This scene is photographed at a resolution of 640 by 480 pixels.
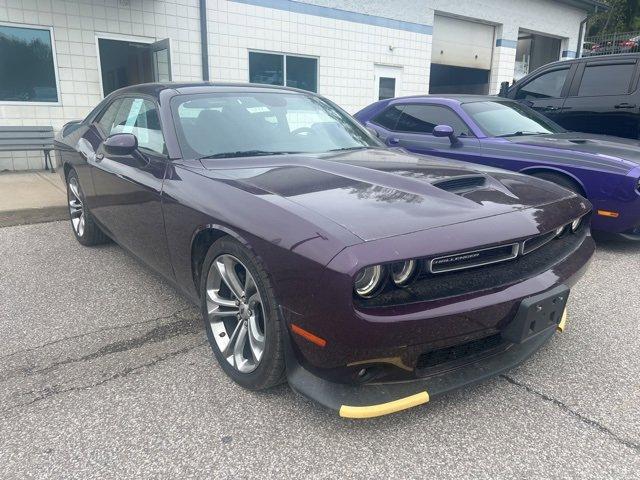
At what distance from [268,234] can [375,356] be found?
64 cm

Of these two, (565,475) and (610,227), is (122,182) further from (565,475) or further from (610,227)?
(610,227)

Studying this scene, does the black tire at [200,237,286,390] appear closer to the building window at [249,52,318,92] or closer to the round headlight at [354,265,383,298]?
the round headlight at [354,265,383,298]

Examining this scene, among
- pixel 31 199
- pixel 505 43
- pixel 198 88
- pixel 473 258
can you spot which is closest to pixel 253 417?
pixel 473 258

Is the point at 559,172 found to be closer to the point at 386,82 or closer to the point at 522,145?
the point at 522,145

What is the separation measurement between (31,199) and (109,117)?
10.0 ft

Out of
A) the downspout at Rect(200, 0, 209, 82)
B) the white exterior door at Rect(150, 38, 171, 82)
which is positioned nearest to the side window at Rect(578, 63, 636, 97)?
the white exterior door at Rect(150, 38, 171, 82)

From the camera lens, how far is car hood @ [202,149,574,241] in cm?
203

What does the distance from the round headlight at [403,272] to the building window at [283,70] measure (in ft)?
30.7

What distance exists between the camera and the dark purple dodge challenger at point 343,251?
6.11 ft

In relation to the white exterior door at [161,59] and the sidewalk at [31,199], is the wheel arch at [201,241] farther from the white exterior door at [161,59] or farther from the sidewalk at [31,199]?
the white exterior door at [161,59]

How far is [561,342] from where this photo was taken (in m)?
2.85

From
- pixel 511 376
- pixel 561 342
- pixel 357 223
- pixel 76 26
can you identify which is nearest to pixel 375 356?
pixel 357 223

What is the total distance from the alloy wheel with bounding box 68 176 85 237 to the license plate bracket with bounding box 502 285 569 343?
12.6ft

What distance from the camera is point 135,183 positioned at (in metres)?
3.16
